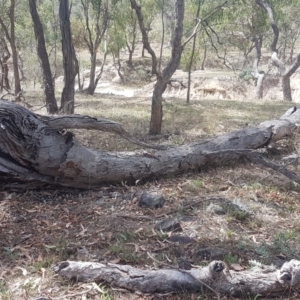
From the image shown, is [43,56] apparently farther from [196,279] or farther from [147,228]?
[196,279]

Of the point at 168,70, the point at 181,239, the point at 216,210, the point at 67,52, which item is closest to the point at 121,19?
the point at 67,52

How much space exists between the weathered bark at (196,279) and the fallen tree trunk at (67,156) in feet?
4.95

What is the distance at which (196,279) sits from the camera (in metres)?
2.45

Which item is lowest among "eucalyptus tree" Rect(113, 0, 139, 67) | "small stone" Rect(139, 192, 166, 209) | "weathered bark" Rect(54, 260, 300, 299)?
"weathered bark" Rect(54, 260, 300, 299)

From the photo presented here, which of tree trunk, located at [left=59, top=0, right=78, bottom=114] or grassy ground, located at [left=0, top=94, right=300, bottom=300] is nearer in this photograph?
grassy ground, located at [left=0, top=94, right=300, bottom=300]

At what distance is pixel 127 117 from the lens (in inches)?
355

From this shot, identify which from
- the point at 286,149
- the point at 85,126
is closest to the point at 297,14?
the point at 286,149

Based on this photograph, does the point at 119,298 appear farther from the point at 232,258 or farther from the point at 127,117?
the point at 127,117

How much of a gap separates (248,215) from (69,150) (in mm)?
1666

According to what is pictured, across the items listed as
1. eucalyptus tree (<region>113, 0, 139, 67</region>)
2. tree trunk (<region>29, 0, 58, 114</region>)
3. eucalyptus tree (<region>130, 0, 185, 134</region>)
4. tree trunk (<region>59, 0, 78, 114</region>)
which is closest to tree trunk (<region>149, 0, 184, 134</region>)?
eucalyptus tree (<region>130, 0, 185, 134</region>)

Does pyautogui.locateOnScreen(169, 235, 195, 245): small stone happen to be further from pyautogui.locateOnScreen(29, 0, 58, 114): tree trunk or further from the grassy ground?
pyautogui.locateOnScreen(29, 0, 58, 114): tree trunk

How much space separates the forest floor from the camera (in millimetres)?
2701

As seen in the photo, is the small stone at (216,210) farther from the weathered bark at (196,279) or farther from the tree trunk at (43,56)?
the tree trunk at (43,56)

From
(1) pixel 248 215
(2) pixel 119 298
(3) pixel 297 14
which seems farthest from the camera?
(3) pixel 297 14
